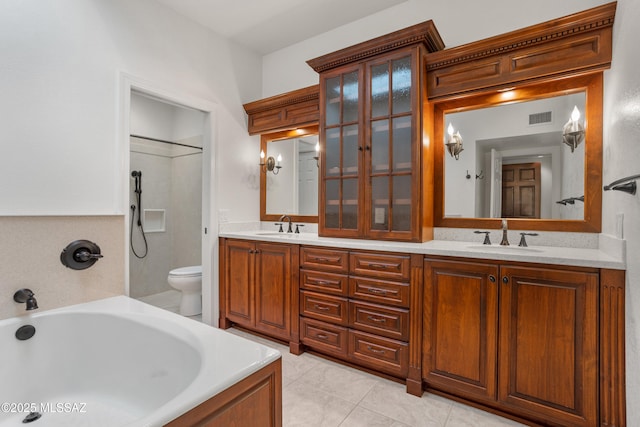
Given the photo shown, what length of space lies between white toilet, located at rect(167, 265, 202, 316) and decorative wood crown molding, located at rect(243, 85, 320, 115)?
1748mm

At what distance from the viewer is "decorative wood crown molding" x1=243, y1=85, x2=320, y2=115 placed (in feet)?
8.95

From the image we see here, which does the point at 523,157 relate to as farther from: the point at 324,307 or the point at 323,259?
the point at 324,307

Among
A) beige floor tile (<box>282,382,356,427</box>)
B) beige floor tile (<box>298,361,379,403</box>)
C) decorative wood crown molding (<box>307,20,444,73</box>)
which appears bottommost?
beige floor tile (<box>282,382,356,427</box>)

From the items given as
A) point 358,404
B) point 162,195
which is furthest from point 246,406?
point 162,195

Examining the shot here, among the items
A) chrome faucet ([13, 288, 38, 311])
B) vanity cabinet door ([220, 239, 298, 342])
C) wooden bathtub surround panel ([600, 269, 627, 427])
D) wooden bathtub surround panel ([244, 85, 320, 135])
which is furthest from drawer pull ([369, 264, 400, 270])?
chrome faucet ([13, 288, 38, 311])

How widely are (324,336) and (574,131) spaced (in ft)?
6.86

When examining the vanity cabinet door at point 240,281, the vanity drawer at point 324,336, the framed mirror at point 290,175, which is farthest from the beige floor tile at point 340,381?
the framed mirror at point 290,175

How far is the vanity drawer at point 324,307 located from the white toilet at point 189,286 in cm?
135

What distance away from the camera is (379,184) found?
7.35 ft

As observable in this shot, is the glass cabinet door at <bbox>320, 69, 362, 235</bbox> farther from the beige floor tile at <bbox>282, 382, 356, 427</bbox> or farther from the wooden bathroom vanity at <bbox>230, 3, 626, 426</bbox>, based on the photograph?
the beige floor tile at <bbox>282, 382, 356, 427</bbox>

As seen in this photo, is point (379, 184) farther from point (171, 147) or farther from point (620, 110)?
point (171, 147)

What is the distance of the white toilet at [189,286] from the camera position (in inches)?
120

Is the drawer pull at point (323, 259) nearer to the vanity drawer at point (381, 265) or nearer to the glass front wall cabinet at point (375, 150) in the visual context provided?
the vanity drawer at point (381, 265)

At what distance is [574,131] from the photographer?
1877 mm
